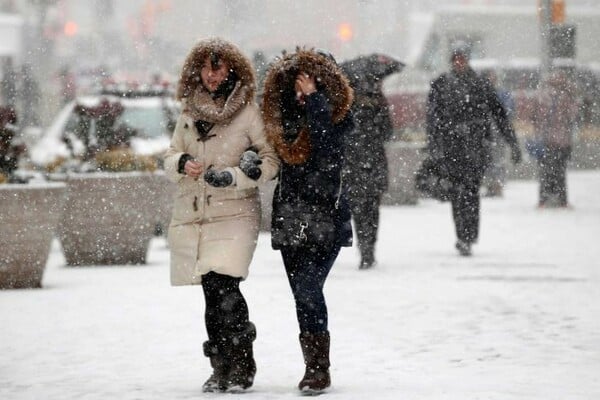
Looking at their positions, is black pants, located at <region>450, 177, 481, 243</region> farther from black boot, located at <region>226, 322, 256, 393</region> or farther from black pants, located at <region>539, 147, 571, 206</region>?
black boot, located at <region>226, 322, 256, 393</region>

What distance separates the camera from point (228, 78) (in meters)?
7.52

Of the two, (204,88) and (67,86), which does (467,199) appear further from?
(67,86)

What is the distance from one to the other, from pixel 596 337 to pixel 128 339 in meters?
2.73

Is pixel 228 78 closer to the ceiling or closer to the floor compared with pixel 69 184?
closer to the ceiling

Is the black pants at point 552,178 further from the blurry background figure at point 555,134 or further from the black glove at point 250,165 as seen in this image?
the black glove at point 250,165

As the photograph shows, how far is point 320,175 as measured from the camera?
7395 mm

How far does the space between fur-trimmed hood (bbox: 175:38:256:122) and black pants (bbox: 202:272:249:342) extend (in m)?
0.75

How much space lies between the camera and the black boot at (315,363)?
7.27 meters

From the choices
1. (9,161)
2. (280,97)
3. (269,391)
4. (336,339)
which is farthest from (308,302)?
(9,161)

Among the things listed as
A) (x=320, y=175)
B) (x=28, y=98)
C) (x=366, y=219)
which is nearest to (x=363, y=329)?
(x=320, y=175)

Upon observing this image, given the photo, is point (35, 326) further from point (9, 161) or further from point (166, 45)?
point (166, 45)

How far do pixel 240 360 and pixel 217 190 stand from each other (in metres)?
0.81

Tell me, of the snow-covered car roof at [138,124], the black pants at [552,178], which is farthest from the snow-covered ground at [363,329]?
the black pants at [552,178]

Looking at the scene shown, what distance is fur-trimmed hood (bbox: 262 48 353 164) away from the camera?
24.1ft
